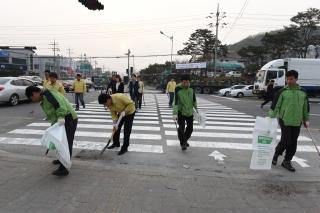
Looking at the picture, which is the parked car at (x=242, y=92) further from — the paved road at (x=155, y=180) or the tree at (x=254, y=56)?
the paved road at (x=155, y=180)

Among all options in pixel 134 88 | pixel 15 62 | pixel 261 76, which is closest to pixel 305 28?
pixel 261 76

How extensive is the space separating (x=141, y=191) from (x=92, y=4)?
3.30 meters

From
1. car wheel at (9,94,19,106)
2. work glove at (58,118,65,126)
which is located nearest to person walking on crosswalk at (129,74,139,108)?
car wheel at (9,94,19,106)

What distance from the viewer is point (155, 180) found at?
6086mm

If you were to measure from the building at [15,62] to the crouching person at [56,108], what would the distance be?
75.6 metres

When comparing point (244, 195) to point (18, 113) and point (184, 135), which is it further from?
point (18, 113)

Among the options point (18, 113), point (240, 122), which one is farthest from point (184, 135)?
point (18, 113)

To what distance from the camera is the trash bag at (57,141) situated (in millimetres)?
5840

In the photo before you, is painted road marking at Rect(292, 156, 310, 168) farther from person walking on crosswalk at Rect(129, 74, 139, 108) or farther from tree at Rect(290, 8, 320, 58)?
tree at Rect(290, 8, 320, 58)

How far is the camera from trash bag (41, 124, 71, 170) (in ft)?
19.2

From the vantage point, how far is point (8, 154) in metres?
7.70

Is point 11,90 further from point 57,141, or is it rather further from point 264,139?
point 264,139

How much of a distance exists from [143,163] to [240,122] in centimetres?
746

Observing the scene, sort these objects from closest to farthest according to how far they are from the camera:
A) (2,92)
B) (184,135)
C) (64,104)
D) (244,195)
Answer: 1. (244,195)
2. (64,104)
3. (184,135)
4. (2,92)
